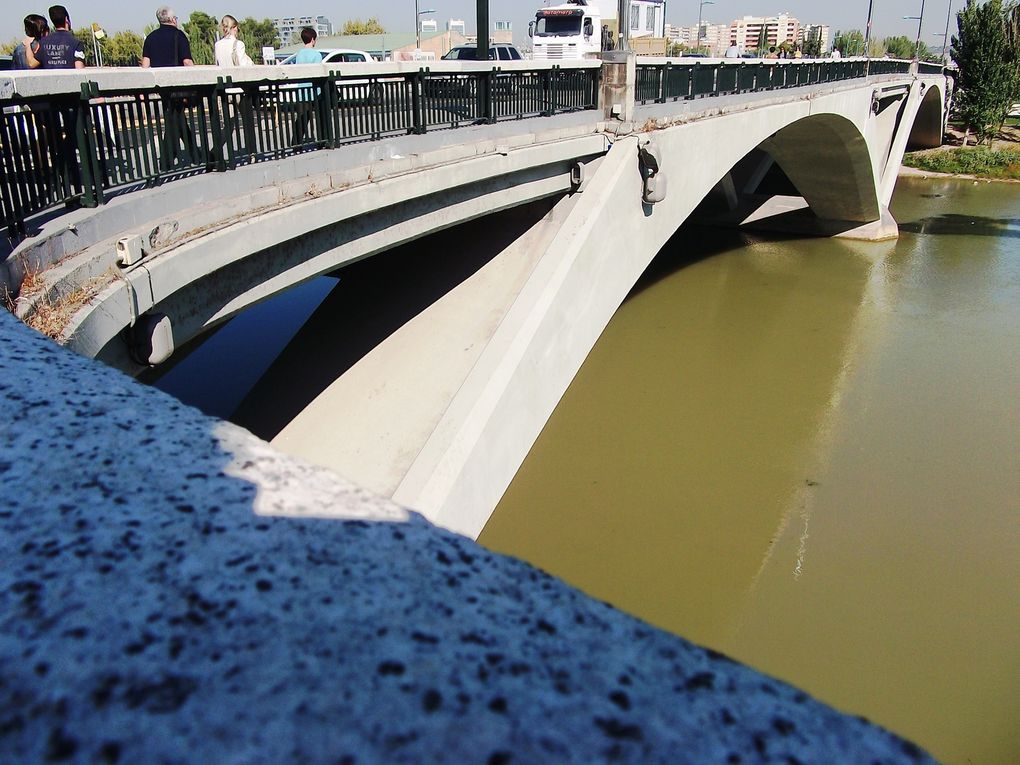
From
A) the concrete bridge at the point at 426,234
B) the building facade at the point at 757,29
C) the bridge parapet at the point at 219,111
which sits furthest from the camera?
the building facade at the point at 757,29

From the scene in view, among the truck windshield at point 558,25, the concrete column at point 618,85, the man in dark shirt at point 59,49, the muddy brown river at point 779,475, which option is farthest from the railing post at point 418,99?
the truck windshield at point 558,25

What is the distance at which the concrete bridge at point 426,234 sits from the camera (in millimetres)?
5156

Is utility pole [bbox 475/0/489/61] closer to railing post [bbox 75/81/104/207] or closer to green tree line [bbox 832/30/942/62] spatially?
railing post [bbox 75/81/104/207]

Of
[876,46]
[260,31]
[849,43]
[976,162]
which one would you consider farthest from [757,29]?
[976,162]

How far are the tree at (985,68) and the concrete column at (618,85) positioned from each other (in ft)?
132

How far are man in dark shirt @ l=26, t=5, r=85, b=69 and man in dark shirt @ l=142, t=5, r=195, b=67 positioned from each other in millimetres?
646

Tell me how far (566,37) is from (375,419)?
21300 millimetres

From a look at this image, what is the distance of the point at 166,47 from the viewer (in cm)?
795

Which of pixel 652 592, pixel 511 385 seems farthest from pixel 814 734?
pixel 652 592

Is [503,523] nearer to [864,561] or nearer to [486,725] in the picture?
[864,561]

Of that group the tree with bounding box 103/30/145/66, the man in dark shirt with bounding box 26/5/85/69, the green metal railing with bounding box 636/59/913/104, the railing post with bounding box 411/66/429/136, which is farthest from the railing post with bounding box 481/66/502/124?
the tree with bounding box 103/30/145/66

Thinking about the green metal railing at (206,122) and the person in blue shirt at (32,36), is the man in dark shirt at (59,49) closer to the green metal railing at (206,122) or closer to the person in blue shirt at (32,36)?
the person in blue shirt at (32,36)

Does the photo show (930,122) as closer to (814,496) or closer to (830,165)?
(830,165)

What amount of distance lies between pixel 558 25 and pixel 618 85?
58.0 ft
